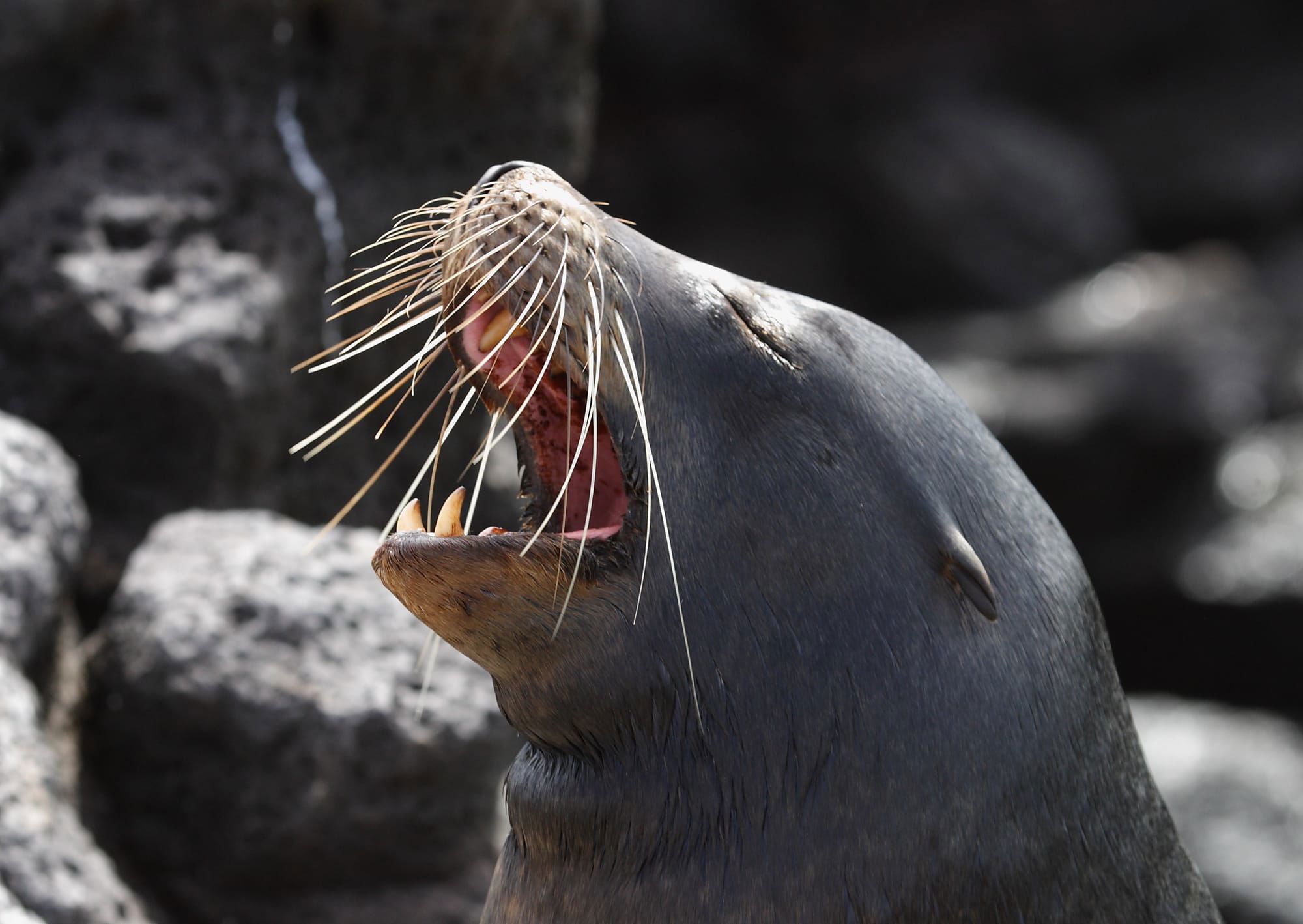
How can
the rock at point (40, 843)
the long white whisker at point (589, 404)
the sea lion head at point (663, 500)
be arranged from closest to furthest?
the long white whisker at point (589, 404), the sea lion head at point (663, 500), the rock at point (40, 843)

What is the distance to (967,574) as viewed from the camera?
7.69 feet

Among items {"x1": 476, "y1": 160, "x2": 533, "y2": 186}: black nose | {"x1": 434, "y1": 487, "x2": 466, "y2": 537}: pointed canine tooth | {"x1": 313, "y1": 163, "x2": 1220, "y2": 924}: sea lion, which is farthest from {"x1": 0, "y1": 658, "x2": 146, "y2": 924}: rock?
{"x1": 476, "y1": 160, "x2": 533, "y2": 186}: black nose

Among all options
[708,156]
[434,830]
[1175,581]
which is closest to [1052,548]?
[434,830]

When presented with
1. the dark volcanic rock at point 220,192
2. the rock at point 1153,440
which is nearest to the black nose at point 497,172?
the dark volcanic rock at point 220,192

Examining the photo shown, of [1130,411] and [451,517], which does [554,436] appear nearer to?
[451,517]

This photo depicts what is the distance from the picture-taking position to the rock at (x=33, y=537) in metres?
3.49

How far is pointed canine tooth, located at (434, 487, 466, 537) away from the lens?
249 centimetres

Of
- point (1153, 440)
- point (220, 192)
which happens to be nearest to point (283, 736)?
point (220, 192)

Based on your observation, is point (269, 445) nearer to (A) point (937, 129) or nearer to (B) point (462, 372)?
(B) point (462, 372)

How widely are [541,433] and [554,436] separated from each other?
0.02m

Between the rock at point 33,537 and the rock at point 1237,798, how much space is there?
5.68 meters

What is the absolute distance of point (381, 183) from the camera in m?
5.19

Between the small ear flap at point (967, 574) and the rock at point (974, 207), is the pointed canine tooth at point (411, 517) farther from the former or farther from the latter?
Result: the rock at point (974, 207)

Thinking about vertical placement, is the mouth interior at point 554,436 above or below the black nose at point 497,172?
below
